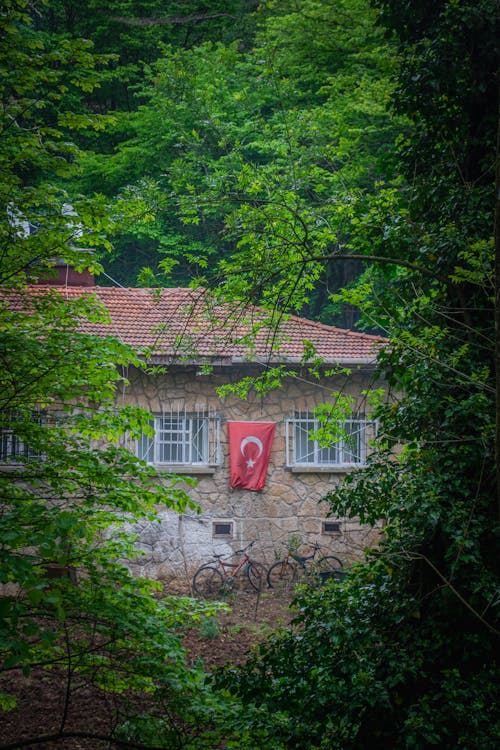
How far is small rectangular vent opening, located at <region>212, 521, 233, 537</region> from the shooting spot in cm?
1150

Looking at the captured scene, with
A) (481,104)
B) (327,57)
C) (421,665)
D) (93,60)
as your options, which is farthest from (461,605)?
(327,57)

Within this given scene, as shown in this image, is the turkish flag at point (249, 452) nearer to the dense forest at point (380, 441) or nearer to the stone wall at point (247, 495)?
the stone wall at point (247, 495)

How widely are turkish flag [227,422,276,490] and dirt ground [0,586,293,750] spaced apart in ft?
5.83

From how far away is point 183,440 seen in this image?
38.4ft

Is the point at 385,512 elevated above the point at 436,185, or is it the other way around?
the point at 436,185

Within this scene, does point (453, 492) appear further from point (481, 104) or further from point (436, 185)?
point (481, 104)

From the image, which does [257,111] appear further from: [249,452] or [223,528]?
[223,528]

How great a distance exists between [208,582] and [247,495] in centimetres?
153

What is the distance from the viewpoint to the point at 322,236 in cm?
555

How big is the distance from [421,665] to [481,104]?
12.3 feet

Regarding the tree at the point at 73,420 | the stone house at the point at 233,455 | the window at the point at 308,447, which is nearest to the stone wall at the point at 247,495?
the stone house at the point at 233,455

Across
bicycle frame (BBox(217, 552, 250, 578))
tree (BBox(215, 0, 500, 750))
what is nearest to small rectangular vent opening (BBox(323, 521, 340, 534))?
bicycle frame (BBox(217, 552, 250, 578))

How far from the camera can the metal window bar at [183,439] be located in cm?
1166

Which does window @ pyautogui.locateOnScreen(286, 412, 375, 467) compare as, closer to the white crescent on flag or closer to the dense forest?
the white crescent on flag
